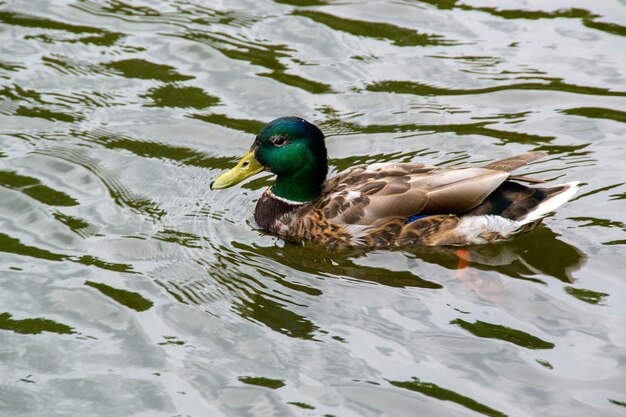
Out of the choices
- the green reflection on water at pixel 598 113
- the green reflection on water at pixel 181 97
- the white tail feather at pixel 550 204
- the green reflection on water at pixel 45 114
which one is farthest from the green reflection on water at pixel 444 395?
the green reflection on water at pixel 45 114

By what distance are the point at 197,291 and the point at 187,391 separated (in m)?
1.39

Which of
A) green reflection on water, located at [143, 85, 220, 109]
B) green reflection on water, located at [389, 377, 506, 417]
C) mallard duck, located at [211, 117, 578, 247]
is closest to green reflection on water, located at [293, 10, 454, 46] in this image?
green reflection on water, located at [143, 85, 220, 109]

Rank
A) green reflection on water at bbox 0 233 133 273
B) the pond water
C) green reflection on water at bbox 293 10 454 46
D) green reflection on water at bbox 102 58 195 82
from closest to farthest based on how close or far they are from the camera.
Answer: the pond water < green reflection on water at bbox 0 233 133 273 < green reflection on water at bbox 102 58 195 82 < green reflection on water at bbox 293 10 454 46

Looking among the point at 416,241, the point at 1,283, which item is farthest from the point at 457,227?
the point at 1,283

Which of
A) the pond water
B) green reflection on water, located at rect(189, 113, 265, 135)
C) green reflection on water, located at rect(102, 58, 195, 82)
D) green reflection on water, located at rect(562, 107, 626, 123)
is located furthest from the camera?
green reflection on water, located at rect(102, 58, 195, 82)

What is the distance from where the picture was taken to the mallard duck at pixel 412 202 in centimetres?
927

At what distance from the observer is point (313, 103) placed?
11594mm

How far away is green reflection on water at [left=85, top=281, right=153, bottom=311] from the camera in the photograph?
8.48 meters

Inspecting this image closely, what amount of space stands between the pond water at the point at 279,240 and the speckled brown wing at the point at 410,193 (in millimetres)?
342

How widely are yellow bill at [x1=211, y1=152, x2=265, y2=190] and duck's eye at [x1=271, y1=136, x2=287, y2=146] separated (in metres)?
0.25

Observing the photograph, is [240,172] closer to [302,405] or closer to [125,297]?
[125,297]

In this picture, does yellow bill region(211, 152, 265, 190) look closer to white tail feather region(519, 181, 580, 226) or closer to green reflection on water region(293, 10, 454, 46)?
white tail feather region(519, 181, 580, 226)

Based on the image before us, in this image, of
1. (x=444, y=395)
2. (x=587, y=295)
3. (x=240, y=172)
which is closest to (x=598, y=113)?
(x=587, y=295)

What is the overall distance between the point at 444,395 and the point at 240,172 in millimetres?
3366
